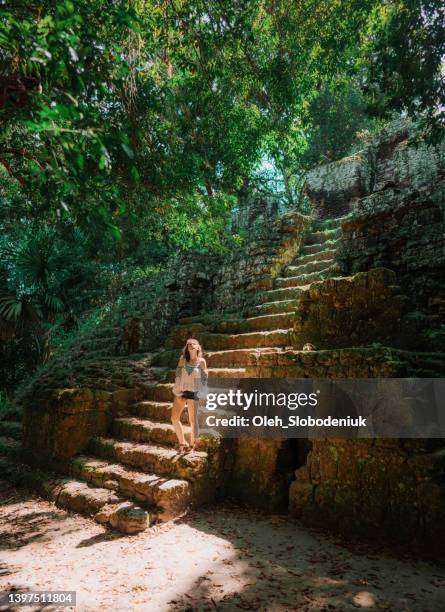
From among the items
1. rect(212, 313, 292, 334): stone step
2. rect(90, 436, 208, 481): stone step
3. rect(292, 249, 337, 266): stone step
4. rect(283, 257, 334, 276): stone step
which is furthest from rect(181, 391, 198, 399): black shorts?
rect(292, 249, 337, 266): stone step

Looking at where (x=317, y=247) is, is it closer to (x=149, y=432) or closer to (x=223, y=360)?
(x=223, y=360)

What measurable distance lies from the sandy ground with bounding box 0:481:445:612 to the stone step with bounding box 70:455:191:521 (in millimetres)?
182

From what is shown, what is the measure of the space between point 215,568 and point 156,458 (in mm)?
1719

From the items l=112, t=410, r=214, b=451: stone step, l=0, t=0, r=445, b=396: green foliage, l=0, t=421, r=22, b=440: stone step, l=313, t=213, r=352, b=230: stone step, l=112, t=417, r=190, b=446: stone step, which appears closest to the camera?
l=0, t=0, r=445, b=396: green foliage

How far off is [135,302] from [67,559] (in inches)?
339

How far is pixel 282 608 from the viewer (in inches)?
99.0

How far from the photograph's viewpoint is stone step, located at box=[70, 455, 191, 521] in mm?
4008

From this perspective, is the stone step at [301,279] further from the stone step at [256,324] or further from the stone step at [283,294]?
the stone step at [256,324]

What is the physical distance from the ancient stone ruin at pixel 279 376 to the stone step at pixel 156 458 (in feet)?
0.07

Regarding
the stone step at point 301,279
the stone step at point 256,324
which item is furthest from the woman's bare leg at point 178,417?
the stone step at point 301,279

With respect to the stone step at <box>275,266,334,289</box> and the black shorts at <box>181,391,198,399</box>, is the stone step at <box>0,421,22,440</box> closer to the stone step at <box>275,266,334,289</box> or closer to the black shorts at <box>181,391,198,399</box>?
the black shorts at <box>181,391,198,399</box>

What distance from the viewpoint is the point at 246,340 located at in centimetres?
678

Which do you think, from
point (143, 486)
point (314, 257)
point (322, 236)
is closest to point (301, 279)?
point (314, 257)

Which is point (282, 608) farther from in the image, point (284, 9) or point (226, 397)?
point (284, 9)
